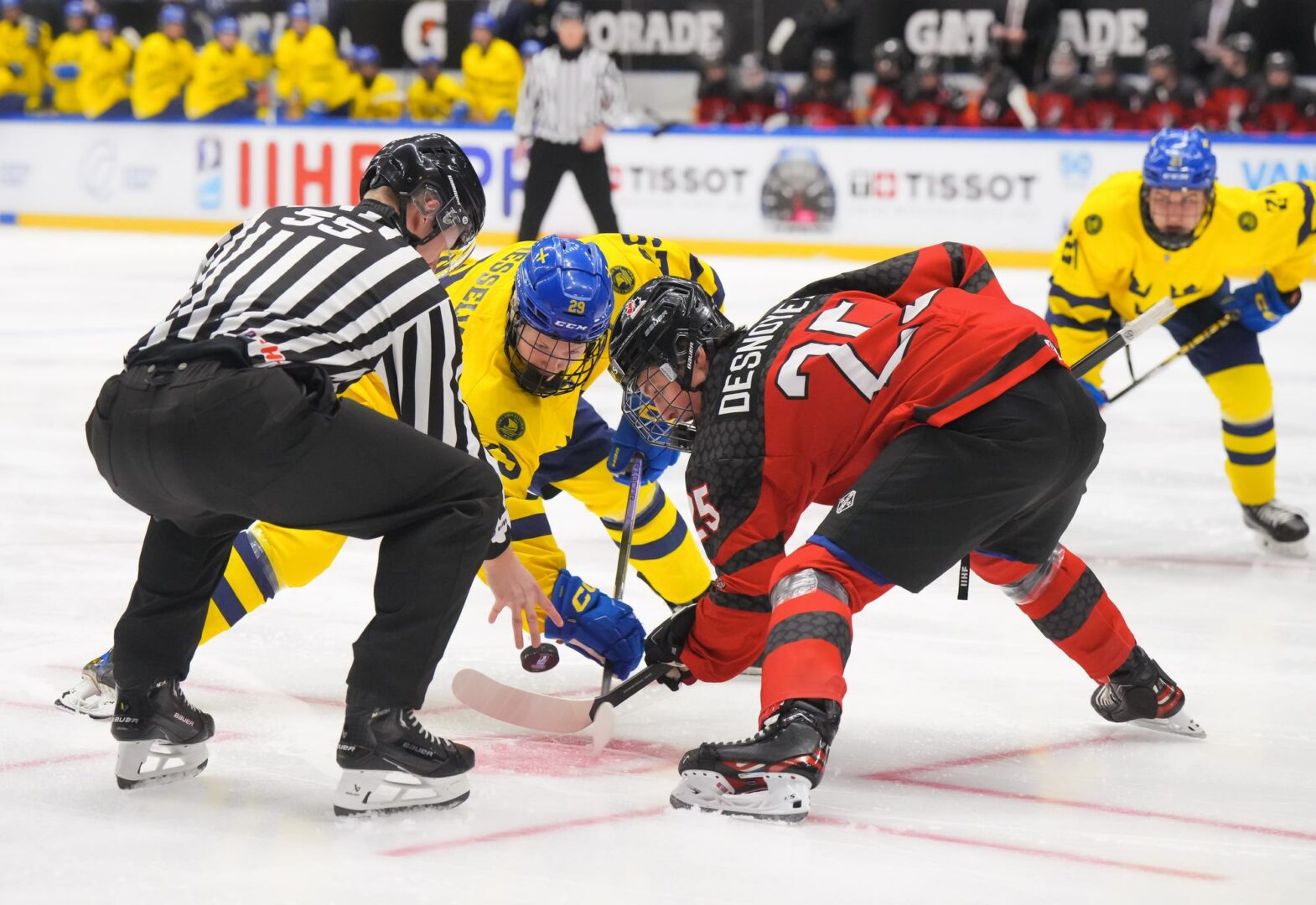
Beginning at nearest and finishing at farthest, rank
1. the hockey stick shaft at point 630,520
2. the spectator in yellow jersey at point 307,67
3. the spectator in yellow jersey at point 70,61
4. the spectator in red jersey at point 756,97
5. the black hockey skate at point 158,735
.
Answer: the black hockey skate at point 158,735 → the hockey stick shaft at point 630,520 → the spectator in red jersey at point 756,97 → the spectator in yellow jersey at point 307,67 → the spectator in yellow jersey at point 70,61

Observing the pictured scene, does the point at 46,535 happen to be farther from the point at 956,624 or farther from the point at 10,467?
the point at 956,624

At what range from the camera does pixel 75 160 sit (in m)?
14.5

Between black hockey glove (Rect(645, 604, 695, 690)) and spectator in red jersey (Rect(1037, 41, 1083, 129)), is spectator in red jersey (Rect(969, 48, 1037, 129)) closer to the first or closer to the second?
spectator in red jersey (Rect(1037, 41, 1083, 129))

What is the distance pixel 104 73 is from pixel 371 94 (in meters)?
2.59

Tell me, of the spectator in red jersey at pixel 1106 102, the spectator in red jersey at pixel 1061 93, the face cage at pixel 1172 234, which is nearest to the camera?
the face cage at pixel 1172 234

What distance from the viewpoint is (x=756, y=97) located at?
1362cm

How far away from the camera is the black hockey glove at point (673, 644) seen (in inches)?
117

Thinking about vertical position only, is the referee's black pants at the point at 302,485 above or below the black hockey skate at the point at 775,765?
above

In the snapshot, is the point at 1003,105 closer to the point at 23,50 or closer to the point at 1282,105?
the point at 1282,105

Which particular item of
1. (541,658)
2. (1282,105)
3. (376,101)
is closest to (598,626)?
(541,658)

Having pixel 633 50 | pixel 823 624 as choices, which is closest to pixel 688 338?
pixel 823 624

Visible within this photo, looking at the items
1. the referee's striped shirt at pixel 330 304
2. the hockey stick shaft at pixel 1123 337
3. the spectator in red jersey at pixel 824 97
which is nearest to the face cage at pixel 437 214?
the referee's striped shirt at pixel 330 304

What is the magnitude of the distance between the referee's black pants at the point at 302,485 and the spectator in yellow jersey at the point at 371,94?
1236 cm

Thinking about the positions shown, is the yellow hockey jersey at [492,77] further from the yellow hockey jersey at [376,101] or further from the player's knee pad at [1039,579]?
the player's knee pad at [1039,579]
